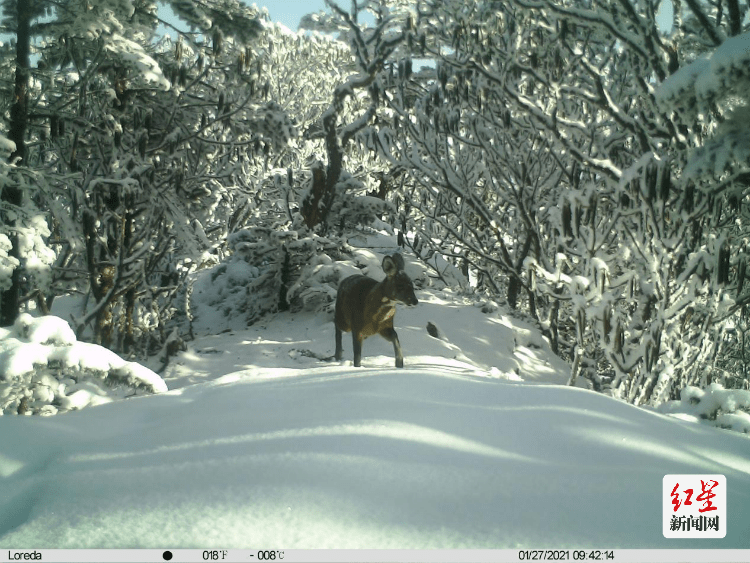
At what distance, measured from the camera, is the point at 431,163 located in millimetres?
10922

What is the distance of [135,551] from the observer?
167cm

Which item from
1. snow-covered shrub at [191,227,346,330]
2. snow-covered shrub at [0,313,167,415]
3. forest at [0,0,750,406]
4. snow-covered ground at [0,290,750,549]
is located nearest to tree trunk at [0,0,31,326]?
forest at [0,0,750,406]

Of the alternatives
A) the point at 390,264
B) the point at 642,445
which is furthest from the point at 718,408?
the point at 390,264

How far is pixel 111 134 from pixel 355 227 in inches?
225

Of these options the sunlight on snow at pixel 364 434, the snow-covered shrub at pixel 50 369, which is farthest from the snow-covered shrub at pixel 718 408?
the snow-covered shrub at pixel 50 369

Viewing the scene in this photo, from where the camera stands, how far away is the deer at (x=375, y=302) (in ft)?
19.3

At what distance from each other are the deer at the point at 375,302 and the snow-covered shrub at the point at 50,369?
2.86m

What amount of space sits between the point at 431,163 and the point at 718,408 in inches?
313

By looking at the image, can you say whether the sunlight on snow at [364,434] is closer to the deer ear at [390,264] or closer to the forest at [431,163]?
the forest at [431,163]

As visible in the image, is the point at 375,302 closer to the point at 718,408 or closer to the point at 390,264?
the point at 390,264

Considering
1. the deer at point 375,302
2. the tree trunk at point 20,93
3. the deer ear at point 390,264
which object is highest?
the tree trunk at point 20,93

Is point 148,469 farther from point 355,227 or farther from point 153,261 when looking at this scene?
point 355,227

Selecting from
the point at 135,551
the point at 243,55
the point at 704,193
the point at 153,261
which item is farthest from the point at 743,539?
the point at 153,261

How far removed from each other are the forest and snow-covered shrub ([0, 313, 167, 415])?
111cm
